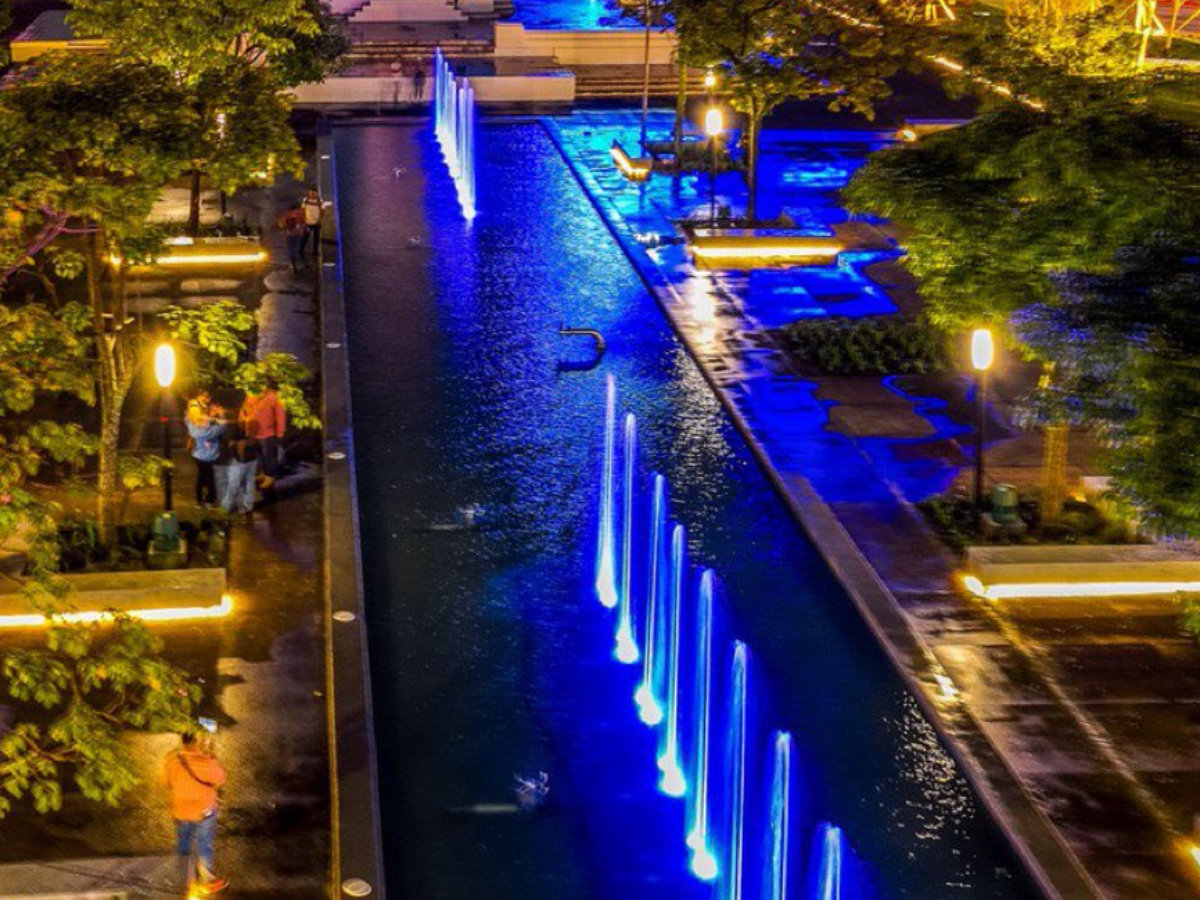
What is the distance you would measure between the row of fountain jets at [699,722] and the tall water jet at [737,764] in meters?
0.01

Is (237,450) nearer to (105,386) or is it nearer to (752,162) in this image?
(105,386)

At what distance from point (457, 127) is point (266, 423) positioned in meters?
23.5

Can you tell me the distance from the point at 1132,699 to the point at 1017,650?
4.67 feet

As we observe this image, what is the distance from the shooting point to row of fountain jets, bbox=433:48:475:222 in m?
38.9

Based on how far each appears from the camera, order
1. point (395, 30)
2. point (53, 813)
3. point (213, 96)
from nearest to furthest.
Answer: point (53, 813), point (213, 96), point (395, 30)

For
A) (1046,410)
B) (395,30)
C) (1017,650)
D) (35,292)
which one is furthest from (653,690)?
(395,30)

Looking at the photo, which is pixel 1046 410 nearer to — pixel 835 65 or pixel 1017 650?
pixel 1017 650

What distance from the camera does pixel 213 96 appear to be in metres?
20.1

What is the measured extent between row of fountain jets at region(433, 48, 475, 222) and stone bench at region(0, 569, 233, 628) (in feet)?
60.3

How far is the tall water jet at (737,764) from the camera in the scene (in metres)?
14.5

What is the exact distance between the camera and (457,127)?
1735 inches

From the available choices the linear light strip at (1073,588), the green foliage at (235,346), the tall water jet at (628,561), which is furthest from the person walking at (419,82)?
the linear light strip at (1073,588)

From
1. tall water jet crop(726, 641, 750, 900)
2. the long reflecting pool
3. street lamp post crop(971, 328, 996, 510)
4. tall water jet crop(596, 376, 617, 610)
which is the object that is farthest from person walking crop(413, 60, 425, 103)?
tall water jet crop(726, 641, 750, 900)

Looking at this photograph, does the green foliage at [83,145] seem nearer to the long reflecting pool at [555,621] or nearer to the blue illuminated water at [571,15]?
the long reflecting pool at [555,621]
